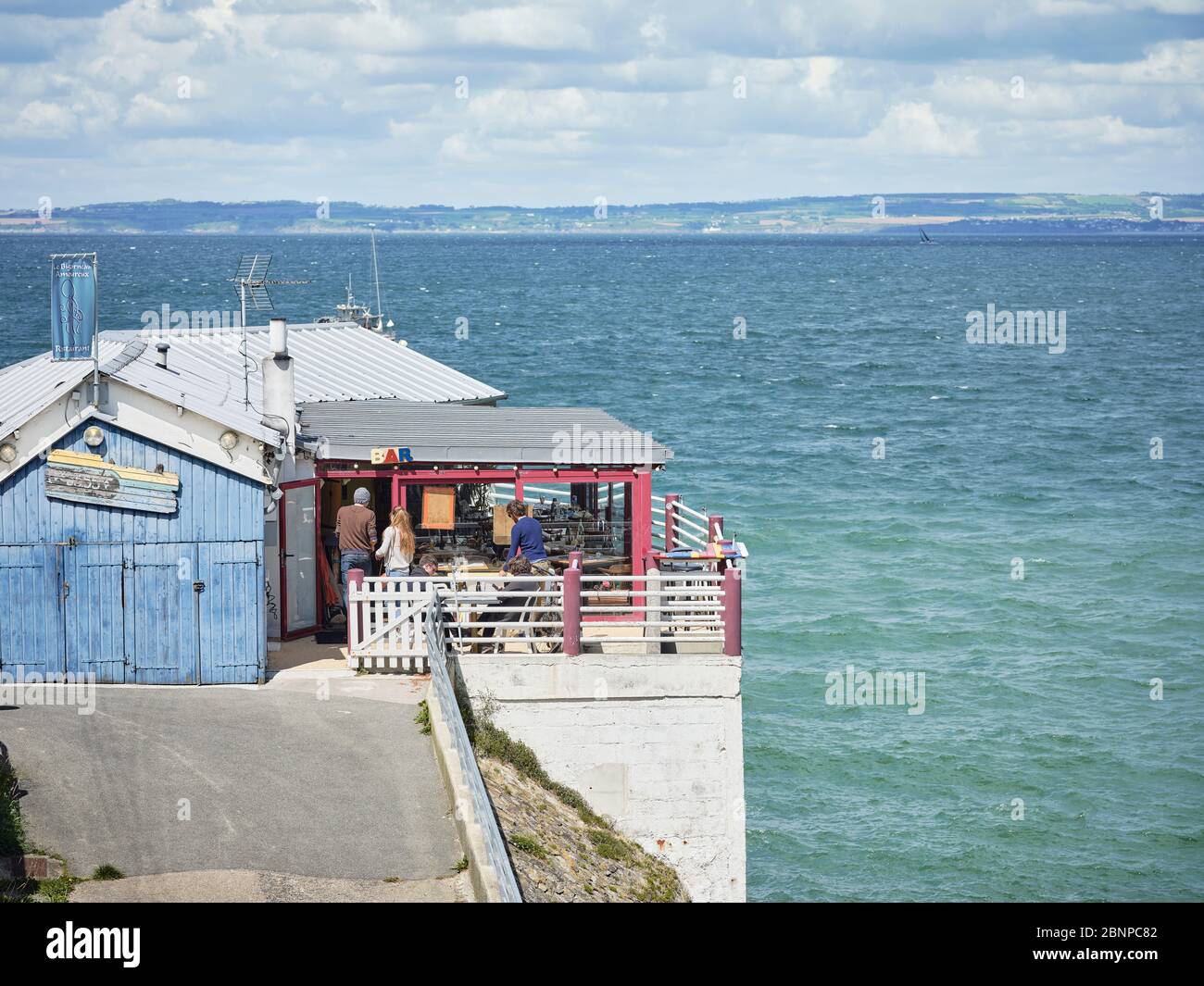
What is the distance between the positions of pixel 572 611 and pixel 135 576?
459 cm

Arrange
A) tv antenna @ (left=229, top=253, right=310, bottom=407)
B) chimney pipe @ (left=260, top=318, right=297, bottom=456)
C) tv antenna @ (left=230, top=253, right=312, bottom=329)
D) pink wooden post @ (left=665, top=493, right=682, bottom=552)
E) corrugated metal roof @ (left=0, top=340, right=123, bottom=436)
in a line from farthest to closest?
pink wooden post @ (left=665, top=493, right=682, bottom=552)
tv antenna @ (left=230, top=253, right=312, bottom=329)
tv antenna @ (left=229, top=253, right=310, bottom=407)
chimney pipe @ (left=260, top=318, right=297, bottom=456)
corrugated metal roof @ (left=0, top=340, right=123, bottom=436)

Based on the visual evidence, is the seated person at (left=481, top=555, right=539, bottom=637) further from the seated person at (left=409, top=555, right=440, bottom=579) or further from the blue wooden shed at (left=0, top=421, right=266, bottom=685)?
the blue wooden shed at (left=0, top=421, right=266, bottom=685)

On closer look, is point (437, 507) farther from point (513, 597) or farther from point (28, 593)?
point (28, 593)

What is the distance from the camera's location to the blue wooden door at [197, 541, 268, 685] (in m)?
17.2

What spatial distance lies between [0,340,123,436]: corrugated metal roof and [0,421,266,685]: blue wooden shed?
1.48 feet

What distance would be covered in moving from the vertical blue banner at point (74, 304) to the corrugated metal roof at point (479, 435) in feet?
9.62

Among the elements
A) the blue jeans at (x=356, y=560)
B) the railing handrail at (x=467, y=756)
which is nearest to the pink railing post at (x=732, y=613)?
the railing handrail at (x=467, y=756)

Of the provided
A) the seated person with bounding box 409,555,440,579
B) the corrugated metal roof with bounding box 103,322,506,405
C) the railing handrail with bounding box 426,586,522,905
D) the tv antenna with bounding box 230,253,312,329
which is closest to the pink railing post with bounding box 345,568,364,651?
the seated person with bounding box 409,555,440,579

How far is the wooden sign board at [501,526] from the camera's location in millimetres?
20547

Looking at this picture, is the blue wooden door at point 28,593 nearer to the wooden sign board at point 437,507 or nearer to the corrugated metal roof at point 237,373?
the corrugated metal roof at point 237,373
